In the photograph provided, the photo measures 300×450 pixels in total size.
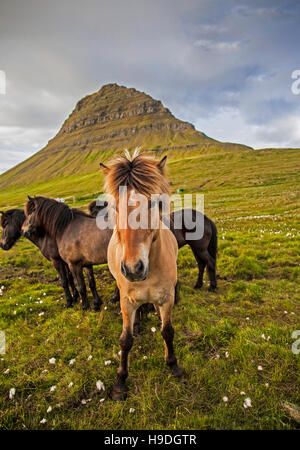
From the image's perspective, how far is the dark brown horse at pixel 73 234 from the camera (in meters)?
6.51

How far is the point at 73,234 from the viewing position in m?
6.77

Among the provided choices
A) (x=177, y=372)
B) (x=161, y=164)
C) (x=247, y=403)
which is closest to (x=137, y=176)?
(x=161, y=164)

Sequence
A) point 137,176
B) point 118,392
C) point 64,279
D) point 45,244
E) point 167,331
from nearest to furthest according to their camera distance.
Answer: point 137,176 → point 118,392 → point 167,331 → point 64,279 → point 45,244

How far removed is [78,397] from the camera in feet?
11.6

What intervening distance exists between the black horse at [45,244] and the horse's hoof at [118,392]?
130 inches

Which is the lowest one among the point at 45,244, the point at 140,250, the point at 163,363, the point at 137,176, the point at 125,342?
the point at 163,363

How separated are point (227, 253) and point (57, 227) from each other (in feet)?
23.9

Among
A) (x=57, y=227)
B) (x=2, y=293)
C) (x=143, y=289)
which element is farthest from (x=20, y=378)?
(x=2, y=293)

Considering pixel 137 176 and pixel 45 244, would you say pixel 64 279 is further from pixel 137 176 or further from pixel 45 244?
pixel 137 176

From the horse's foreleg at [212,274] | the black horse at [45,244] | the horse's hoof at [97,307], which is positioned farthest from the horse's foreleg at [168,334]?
the black horse at [45,244]

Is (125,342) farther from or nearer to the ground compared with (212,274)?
nearer to the ground

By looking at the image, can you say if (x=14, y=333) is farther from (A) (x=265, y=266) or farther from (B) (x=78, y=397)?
(A) (x=265, y=266)

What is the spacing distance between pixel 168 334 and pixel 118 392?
128 centimetres

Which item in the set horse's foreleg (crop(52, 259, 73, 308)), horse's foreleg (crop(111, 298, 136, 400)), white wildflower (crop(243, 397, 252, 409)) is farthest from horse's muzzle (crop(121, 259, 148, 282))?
horse's foreleg (crop(52, 259, 73, 308))
